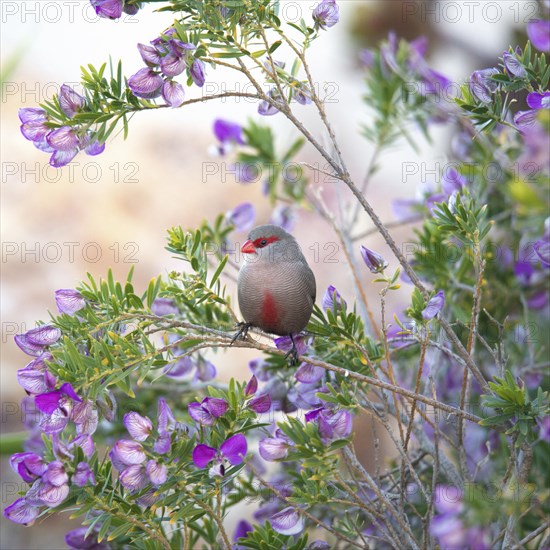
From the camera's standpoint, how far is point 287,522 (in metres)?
1.60

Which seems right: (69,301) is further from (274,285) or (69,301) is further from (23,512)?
(274,285)

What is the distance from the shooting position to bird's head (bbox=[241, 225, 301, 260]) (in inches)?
87.8

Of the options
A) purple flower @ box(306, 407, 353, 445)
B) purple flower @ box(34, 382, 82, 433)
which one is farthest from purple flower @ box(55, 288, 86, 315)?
purple flower @ box(306, 407, 353, 445)

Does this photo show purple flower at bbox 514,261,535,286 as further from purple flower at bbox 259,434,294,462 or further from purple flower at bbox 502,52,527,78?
purple flower at bbox 259,434,294,462

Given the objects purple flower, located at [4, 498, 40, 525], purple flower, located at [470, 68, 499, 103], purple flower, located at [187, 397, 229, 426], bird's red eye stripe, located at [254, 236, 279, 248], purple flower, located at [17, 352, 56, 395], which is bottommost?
purple flower, located at [4, 498, 40, 525]

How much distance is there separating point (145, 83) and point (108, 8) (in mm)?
167

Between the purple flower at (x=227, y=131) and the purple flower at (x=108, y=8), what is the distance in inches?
43.5

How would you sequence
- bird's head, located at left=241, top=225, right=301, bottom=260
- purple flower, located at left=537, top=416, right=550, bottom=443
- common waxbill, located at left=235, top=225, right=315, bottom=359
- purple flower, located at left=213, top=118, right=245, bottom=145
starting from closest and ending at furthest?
purple flower, located at left=537, top=416, right=550, bottom=443 → common waxbill, located at left=235, top=225, right=315, bottom=359 → bird's head, located at left=241, top=225, right=301, bottom=260 → purple flower, located at left=213, top=118, right=245, bottom=145

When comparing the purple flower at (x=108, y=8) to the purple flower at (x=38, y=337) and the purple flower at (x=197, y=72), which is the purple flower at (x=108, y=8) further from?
the purple flower at (x=38, y=337)

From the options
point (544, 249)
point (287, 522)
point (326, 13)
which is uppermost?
point (326, 13)

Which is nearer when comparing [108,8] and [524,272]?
[108,8]

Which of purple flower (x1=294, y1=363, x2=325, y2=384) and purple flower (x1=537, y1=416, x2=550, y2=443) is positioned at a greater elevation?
purple flower (x1=537, y1=416, x2=550, y2=443)

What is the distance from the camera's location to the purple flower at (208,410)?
1.55m

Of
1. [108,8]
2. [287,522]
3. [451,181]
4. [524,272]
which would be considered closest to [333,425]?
[287,522]
